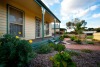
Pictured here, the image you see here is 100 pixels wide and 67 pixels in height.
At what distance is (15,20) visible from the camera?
5.92 meters

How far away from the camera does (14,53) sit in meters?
2.58

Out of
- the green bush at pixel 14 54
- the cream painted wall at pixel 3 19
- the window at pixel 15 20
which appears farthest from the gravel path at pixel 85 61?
the cream painted wall at pixel 3 19

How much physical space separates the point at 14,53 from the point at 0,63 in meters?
0.42

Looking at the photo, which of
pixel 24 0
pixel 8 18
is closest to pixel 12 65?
pixel 8 18

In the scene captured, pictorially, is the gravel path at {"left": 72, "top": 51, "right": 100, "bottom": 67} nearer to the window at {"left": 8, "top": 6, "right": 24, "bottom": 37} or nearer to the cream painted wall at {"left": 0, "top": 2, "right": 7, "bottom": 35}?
the window at {"left": 8, "top": 6, "right": 24, "bottom": 37}

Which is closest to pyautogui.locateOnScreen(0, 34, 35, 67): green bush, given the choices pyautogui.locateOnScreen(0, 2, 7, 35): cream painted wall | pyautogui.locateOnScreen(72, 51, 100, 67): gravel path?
pyautogui.locateOnScreen(72, 51, 100, 67): gravel path

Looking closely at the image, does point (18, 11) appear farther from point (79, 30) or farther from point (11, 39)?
point (79, 30)

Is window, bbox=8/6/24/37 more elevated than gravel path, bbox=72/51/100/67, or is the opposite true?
window, bbox=8/6/24/37

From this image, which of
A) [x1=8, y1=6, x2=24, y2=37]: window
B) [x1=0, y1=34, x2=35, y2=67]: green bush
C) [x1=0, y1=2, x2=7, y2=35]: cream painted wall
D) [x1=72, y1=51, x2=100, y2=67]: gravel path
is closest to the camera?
[x1=0, y1=34, x2=35, y2=67]: green bush

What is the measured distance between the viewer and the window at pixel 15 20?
5550 mm

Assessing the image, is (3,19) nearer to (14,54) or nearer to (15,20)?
(15,20)

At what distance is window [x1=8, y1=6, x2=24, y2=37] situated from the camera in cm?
555

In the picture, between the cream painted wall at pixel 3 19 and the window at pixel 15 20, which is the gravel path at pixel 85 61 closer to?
the window at pixel 15 20

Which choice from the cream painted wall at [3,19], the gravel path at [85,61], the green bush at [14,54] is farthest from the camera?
the cream painted wall at [3,19]
